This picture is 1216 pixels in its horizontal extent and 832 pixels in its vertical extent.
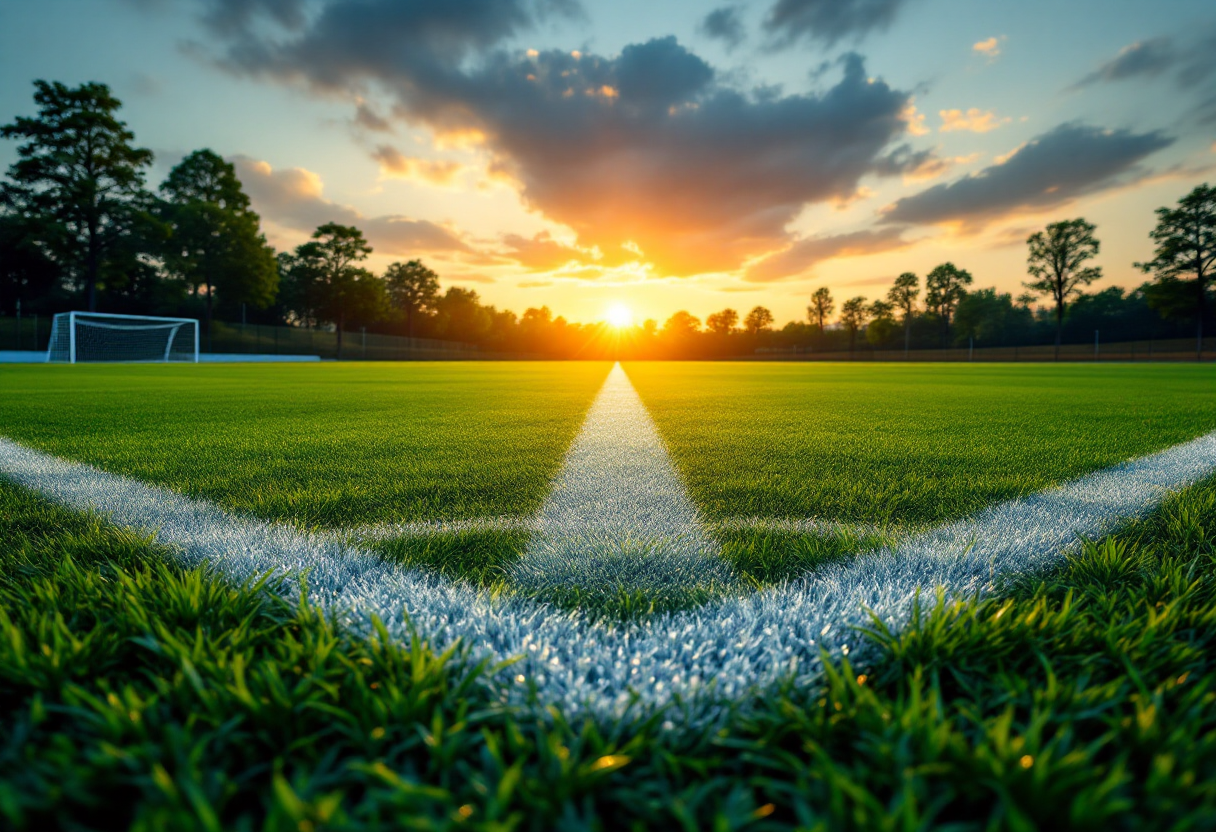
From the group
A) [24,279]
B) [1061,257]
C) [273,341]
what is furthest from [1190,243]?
[24,279]

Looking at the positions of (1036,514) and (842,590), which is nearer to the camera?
(842,590)

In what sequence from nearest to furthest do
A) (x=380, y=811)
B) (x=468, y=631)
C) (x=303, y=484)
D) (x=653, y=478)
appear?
(x=380, y=811), (x=468, y=631), (x=303, y=484), (x=653, y=478)

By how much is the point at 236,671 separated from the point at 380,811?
1.26 feet

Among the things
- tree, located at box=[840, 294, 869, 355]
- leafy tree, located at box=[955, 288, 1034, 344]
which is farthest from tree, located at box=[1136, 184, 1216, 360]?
tree, located at box=[840, 294, 869, 355]

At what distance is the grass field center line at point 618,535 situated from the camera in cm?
162

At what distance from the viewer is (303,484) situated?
2.80 metres

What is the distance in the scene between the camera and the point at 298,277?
159ft

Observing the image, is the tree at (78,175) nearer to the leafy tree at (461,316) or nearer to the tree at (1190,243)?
the leafy tree at (461,316)

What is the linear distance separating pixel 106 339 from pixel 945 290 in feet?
255

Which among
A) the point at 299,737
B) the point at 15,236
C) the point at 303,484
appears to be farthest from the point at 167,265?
the point at 299,737

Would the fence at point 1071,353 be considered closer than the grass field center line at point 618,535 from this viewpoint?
No

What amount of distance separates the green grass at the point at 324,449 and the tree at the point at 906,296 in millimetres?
75122

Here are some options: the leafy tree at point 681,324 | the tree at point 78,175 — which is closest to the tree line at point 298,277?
the tree at point 78,175

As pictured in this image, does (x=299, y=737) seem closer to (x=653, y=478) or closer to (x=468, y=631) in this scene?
(x=468, y=631)
